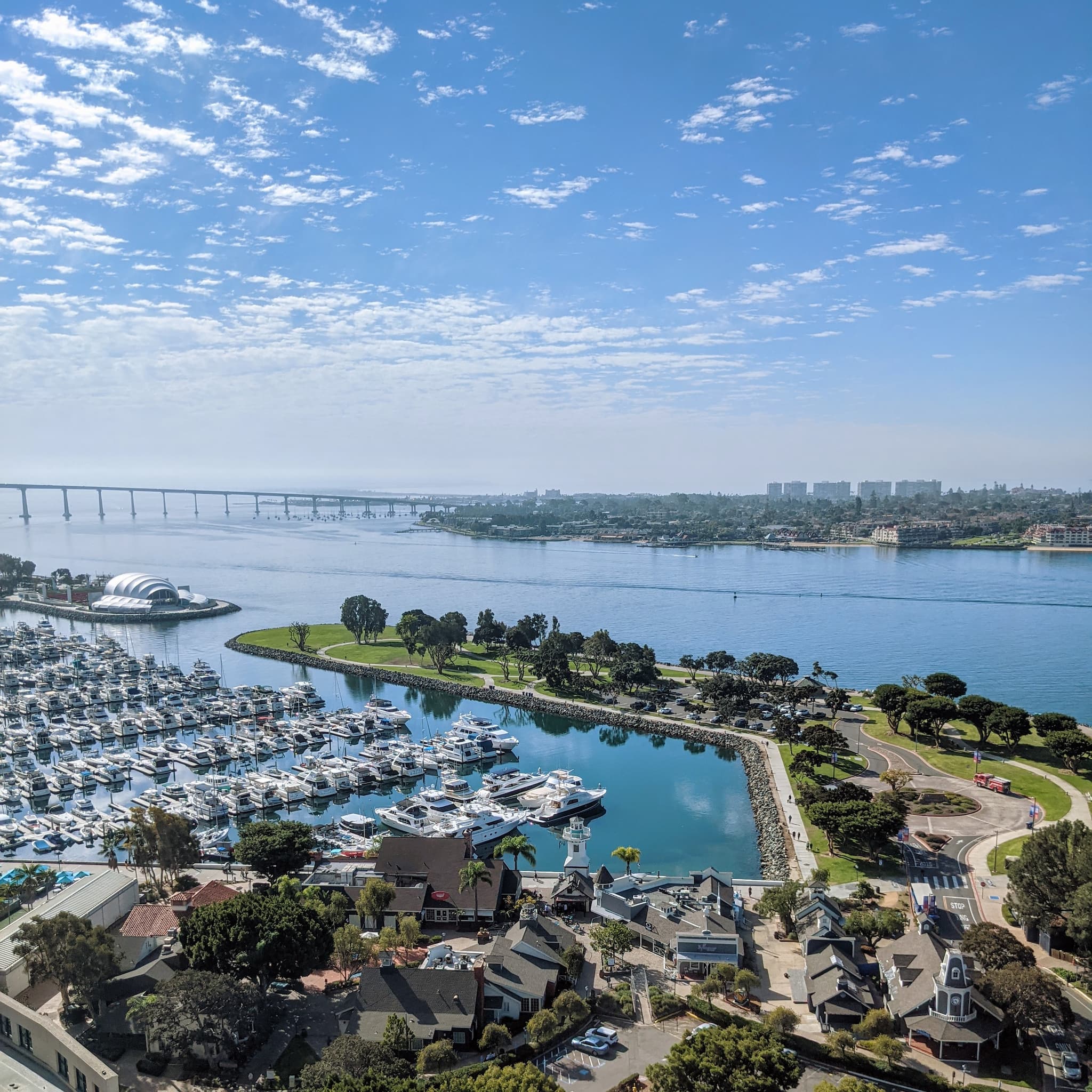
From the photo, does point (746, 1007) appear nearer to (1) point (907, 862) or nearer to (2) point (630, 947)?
(2) point (630, 947)

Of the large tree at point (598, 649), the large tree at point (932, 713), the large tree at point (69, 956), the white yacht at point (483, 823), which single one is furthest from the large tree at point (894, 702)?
the large tree at point (69, 956)

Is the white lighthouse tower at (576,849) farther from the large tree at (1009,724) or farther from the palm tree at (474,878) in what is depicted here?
the large tree at (1009,724)

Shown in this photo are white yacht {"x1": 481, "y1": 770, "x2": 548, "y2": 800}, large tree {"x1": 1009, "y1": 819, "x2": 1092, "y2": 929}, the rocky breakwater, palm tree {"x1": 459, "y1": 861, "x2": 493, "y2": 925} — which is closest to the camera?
large tree {"x1": 1009, "y1": 819, "x2": 1092, "y2": 929}

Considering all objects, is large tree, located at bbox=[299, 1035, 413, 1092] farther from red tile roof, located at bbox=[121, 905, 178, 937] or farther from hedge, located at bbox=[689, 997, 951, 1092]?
red tile roof, located at bbox=[121, 905, 178, 937]

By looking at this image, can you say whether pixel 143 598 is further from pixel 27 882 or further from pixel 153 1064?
pixel 153 1064

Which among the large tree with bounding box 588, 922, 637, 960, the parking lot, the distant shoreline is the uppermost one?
the distant shoreline

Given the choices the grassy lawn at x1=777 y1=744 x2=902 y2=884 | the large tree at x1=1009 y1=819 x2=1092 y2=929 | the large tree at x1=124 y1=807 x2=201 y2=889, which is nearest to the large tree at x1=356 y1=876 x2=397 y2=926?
the large tree at x1=124 y1=807 x2=201 y2=889
